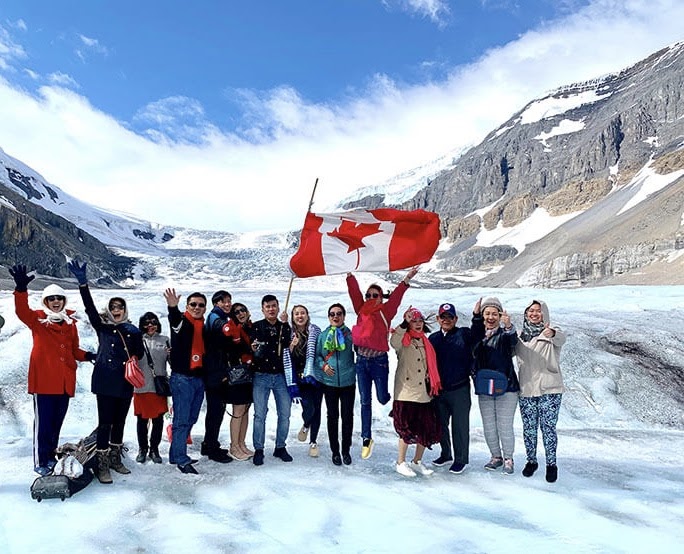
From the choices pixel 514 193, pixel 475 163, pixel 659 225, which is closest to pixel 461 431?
pixel 659 225

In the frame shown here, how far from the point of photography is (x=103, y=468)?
4953mm

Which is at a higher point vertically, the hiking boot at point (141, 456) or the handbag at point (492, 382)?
the handbag at point (492, 382)

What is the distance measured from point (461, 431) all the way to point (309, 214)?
3452mm

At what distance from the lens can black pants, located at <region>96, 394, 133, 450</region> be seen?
5.00 meters

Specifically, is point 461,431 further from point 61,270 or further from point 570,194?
point 570,194

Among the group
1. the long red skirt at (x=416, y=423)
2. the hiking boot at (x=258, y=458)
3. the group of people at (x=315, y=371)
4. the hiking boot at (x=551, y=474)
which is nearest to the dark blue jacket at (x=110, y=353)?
the group of people at (x=315, y=371)

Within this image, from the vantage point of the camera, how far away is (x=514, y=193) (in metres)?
133

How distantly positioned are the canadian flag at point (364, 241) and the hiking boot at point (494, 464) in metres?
2.70

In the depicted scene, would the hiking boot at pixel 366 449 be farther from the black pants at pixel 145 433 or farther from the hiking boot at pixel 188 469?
the black pants at pixel 145 433

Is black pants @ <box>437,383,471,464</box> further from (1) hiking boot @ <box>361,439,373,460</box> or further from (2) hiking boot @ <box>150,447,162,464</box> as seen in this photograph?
(2) hiking boot @ <box>150,447,162,464</box>

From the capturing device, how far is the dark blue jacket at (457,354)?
222 inches

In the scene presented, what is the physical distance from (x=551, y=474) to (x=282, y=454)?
2.85 metres

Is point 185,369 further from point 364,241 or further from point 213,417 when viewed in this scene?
point 364,241

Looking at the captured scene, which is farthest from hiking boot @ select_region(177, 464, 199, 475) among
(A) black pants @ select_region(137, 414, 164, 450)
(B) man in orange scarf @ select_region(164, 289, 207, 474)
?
(A) black pants @ select_region(137, 414, 164, 450)
